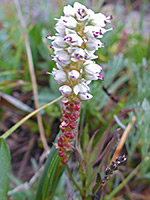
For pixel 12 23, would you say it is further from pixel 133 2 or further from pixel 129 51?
pixel 133 2

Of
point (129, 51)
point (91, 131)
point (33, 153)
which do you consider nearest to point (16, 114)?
point (33, 153)

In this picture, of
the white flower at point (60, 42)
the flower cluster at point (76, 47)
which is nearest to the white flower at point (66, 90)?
the flower cluster at point (76, 47)

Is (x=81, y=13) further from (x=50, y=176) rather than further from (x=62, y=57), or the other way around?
(x=50, y=176)

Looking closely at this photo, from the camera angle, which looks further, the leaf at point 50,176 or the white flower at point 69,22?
the leaf at point 50,176

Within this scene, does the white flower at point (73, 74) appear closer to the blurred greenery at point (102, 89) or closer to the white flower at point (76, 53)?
the white flower at point (76, 53)

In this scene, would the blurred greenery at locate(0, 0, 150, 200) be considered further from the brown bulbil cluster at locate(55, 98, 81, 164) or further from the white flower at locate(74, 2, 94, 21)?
the white flower at locate(74, 2, 94, 21)

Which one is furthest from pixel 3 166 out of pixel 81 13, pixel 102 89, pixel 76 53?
pixel 102 89

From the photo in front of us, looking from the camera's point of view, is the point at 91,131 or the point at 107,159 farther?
the point at 91,131

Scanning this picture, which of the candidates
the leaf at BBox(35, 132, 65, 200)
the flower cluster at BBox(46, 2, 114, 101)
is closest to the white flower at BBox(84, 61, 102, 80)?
the flower cluster at BBox(46, 2, 114, 101)
